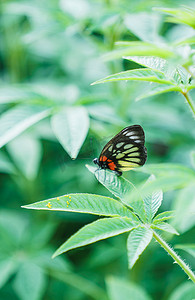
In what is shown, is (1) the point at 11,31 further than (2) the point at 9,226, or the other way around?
(1) the point at 11,31

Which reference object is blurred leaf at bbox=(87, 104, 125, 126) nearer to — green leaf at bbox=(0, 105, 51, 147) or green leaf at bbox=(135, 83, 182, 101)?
green leaf at bbox=(0, 105, 51, 147)

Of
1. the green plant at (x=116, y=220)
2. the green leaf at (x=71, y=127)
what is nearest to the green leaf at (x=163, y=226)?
the green plant at (x=116, y=220)

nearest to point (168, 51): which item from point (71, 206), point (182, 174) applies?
point (182, 174)

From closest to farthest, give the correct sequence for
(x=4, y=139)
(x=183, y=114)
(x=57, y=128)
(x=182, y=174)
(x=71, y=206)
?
(x=182, y=174)
(x=71, y=206)
(x=4, y=139)
(x=57, y=128)
(x=183, y=114)

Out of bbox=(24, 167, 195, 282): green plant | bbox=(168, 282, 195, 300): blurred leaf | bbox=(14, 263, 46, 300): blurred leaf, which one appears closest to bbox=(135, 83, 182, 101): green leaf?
bbox=(24, 167, 195, 282): green plant

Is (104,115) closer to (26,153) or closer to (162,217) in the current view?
(26,153)

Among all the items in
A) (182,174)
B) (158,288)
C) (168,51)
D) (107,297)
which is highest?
(168,51)

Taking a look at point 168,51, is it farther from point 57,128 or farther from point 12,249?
point 12,249
